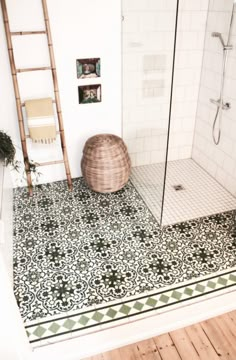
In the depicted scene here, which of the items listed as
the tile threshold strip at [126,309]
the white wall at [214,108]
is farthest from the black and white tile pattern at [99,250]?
the white wall at [214,108]

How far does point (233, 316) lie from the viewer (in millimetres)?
1946

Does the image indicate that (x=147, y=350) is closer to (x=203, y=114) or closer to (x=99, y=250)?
(x=99, y=250)

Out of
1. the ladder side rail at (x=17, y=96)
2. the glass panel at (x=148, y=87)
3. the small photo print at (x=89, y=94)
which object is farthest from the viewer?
the small photo print at (x=89, y=94)

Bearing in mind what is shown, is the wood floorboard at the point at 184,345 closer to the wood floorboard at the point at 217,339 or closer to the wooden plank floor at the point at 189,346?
the wooden plank floor at the point at 189,346

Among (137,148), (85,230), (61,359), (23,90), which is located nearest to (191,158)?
(137,148)

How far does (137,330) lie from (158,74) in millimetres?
1837

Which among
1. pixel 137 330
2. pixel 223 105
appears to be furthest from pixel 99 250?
pixel 223 105

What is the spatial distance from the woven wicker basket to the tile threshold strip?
1182 mm

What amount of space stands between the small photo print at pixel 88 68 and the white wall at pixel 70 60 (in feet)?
0.12

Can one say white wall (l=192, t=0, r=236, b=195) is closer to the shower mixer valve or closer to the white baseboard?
the shower mixer valve

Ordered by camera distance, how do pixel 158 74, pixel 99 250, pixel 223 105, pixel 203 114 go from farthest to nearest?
pixel 203 114 < pixel 223 105 < pixel 158 74 < pixel 99 250

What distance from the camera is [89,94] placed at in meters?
3.00

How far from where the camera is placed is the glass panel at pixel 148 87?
2312 mm

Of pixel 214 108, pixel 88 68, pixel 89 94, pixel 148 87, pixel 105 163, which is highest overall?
pixel 88 68
